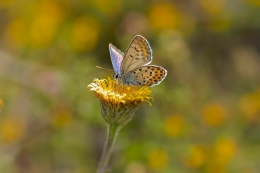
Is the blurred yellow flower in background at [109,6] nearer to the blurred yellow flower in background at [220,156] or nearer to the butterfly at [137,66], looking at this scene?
the blurred yellow flower in background at [220,156]

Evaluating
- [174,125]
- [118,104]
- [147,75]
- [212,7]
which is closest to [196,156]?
[174,125]

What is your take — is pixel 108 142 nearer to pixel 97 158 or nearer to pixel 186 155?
pixel 186 155

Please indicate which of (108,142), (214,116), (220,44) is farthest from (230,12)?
(108,142)

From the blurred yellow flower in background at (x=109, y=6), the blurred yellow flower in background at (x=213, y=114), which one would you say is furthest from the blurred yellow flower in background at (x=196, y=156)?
the blurred yellow flower in background at (x=109, y=6)

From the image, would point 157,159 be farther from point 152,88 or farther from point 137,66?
point 137,66

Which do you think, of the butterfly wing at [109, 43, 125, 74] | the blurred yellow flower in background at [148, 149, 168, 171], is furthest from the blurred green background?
the butterfly wing at [109, 43, 125, 74]

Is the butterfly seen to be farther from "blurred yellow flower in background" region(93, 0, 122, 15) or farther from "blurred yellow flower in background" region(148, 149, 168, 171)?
"blurred yellow flower in background" region(93, 0, 122, 15)
